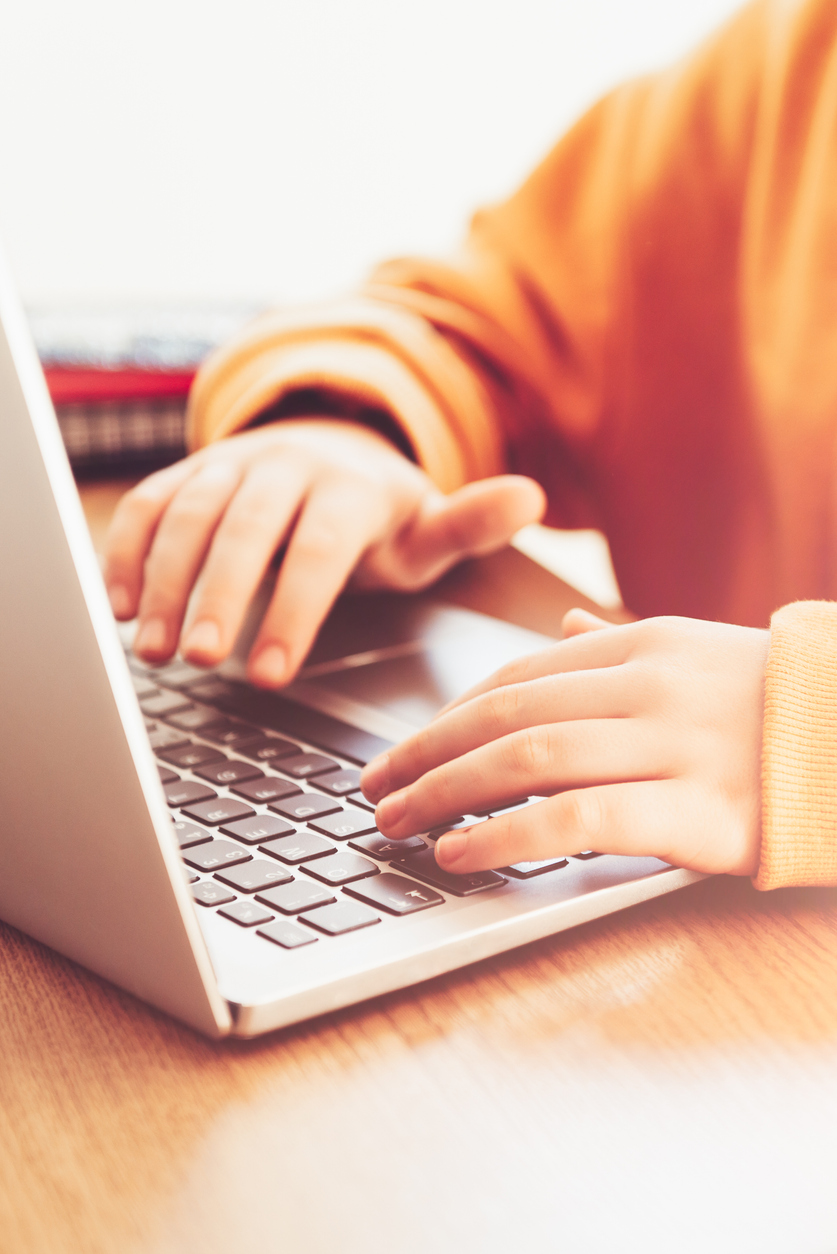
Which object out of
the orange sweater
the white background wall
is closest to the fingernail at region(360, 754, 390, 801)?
the orange sweater

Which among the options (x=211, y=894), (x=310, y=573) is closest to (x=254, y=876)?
(x=211, y=894)

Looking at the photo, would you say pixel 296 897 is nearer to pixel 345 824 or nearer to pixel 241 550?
pixel 345 824

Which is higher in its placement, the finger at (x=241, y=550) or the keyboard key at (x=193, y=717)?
the finger at (x=241, y=550)

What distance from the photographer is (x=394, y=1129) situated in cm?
22

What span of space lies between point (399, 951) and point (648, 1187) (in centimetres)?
7

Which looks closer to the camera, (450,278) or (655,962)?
(655,962)

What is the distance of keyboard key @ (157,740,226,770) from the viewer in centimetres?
38

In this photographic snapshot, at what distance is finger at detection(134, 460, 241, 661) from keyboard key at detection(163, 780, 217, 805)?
139 mm

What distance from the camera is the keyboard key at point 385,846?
0.30 meters

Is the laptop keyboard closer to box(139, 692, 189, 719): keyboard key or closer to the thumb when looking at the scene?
box(139, 692, 189, 719): keyboard key

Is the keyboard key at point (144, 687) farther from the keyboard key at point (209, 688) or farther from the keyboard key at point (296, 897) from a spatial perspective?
the keyboard key at point (296, 897)

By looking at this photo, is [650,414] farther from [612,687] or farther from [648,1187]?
[648,1187]

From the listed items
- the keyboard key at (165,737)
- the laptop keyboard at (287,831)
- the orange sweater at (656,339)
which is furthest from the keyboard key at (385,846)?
the orange sweater at (656,339)

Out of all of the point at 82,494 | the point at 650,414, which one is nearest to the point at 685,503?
the point at 650,414
